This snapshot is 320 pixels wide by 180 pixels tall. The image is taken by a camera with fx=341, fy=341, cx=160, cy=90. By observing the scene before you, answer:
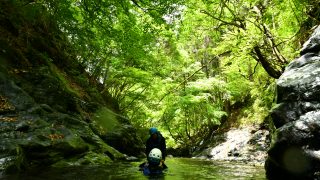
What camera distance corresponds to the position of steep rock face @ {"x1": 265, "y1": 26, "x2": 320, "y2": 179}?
7148 mm

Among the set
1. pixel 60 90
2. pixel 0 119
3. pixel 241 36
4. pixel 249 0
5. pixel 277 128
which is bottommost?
pixel 277 128

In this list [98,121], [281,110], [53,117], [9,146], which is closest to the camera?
[281,110]

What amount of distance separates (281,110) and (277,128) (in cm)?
45

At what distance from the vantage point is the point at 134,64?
22031 millimetres

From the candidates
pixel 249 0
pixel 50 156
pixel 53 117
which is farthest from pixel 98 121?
pixel 249 0

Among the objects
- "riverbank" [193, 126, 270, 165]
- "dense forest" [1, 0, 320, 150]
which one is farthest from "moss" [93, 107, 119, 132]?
"riverbank" [193, 126, 270, 165]

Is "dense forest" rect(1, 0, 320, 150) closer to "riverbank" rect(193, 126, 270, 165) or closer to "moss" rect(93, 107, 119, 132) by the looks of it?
"riverbank" rect(193, 126, 270, 165)

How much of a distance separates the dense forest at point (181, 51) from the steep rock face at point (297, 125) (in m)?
3.77

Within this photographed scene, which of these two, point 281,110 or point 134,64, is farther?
point 134,64

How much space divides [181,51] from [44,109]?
1521 cm

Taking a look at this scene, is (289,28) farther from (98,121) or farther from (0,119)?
(0,119)

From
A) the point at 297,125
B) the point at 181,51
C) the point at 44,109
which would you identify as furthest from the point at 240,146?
the point at 297,125

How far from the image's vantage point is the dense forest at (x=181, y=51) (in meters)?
12.2

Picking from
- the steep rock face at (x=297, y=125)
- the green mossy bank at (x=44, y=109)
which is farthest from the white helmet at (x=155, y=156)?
the green mossy bank at (x=44, y=109)
